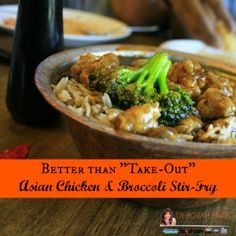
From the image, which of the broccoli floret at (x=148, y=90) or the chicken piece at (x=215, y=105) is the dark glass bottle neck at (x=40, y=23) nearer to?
the broccoli floret at (x=148, y=90)

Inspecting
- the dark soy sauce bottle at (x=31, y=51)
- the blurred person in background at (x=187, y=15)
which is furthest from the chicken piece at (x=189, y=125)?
the blurred person in background at (x=187, y=15)

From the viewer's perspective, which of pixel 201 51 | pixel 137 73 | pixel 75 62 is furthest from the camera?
Result: pixel 201 51

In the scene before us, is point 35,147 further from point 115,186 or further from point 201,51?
point 201,51

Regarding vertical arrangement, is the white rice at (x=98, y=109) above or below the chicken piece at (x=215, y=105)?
below

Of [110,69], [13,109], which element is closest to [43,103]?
[13,109]

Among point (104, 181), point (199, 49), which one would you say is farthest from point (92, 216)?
point (199, 49)

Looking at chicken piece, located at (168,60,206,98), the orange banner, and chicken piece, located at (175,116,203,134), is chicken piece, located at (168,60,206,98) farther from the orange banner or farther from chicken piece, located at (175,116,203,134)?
the orange banner
